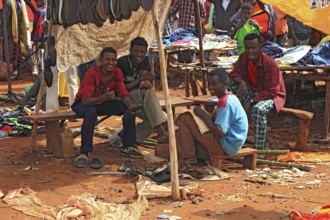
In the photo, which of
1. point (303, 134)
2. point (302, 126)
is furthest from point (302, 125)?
point (303, 134)

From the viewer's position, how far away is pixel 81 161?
23.5ft

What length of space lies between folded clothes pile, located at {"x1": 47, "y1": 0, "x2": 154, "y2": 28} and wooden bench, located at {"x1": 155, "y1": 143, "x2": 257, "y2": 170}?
1.59 metres

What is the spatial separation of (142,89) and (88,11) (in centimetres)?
Result: 118

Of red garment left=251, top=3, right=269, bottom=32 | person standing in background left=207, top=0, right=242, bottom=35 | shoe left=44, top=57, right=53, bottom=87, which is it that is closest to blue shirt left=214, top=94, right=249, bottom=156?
shoe left=44, top=57, right=53, bottom=87

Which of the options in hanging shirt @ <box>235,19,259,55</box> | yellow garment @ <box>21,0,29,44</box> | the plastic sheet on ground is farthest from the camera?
yellow garment @ <box>21,0,29,44</box>

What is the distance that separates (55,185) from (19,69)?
Answer: 8.24 m

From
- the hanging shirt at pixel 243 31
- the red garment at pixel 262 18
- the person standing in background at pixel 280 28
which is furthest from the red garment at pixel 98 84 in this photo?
the person standing in background at pixel 280 28

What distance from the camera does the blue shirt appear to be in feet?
21.6

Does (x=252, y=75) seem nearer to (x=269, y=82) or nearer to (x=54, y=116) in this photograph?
(x=269, y=82)

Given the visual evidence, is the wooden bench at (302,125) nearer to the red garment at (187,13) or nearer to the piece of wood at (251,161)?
the piece of wood at (251,161)

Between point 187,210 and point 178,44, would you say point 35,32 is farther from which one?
point 187,210

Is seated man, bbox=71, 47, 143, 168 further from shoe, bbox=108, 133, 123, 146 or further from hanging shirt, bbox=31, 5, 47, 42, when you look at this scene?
hanging shirt, bbox=31, 5, 47, 42

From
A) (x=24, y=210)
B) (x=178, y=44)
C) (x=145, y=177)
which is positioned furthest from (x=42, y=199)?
(x=178, y=44)

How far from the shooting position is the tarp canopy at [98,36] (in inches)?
311
